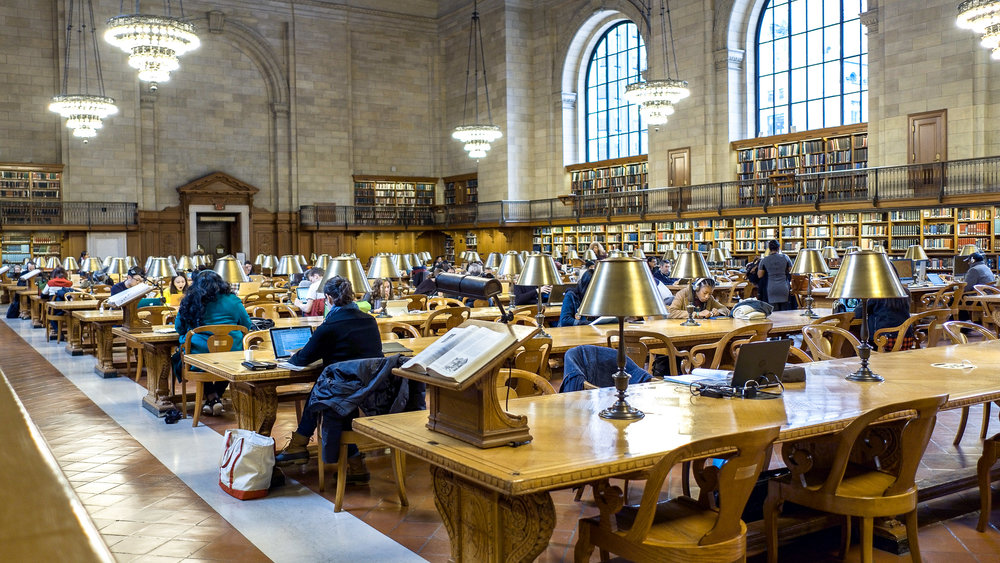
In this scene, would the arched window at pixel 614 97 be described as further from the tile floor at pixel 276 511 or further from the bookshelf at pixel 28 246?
the tile floor at pixel 276 511

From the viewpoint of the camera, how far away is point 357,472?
4453mm

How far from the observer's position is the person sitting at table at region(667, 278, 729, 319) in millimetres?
6992

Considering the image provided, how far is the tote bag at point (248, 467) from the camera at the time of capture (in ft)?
13.7

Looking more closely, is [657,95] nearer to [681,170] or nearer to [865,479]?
[681,170]

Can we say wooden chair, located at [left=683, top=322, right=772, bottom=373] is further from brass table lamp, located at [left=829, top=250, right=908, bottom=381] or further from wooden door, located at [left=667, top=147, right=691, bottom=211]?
wooden door, located at [left=667, top=147, right=691, bottom=211]

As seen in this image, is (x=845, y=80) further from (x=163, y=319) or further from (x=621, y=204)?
(x=163, y=319)

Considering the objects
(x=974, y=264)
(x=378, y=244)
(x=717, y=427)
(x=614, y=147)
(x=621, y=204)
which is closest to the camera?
(x=717, y=427)

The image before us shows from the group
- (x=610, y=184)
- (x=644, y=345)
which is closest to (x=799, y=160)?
(x=610, y=184)

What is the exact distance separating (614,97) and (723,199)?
5799mm

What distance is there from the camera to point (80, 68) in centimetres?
2095

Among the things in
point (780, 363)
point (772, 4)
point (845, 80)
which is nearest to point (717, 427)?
point (780, 363)

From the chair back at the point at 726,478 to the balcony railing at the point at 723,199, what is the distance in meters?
13.2

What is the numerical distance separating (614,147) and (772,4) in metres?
5.63

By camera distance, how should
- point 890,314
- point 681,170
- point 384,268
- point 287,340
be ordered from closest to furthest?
point 287,340
point 890,314
point 384,268
point 681,170
